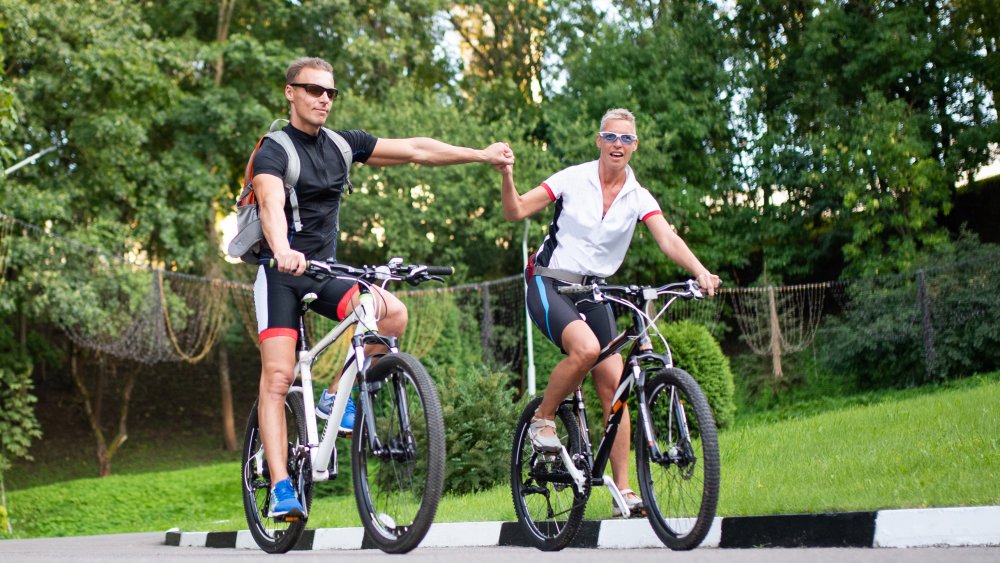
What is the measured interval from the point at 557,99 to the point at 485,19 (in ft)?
14.2

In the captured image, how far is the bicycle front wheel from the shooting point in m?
4.87

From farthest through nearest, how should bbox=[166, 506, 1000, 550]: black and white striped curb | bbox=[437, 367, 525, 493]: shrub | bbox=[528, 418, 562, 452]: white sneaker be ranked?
bbox=[437, 367, 525, 493]: shrub, bbox=[528, 418, 562, 452]: white sneaker, bbox=[166, 506, 1000, 550]: black and white striped curb

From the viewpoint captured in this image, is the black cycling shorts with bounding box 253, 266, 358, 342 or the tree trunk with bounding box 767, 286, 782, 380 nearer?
the black cycling shorts with bounding box 253, 266, 358, 342

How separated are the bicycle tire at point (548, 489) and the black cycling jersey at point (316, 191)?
1413 mm

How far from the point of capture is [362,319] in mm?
5328

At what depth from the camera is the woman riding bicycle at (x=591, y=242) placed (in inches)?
244

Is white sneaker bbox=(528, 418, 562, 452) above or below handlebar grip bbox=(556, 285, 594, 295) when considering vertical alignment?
below

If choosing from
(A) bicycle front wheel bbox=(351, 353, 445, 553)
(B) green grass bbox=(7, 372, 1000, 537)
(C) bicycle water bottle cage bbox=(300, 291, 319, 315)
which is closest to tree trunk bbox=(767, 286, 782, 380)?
(B) green grass bbox=(7, 372, 1000, 537)

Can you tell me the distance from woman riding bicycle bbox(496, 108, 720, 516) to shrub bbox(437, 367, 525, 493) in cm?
508

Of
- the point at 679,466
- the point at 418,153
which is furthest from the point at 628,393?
the point at 418,153

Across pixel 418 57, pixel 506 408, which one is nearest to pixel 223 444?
pixel 418 57

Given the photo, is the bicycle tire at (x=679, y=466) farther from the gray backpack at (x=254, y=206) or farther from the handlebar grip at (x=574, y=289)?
the gray backpack at (x=254, y=206)

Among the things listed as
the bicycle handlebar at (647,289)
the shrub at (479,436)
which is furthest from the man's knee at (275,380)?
the shrub at (479,436)

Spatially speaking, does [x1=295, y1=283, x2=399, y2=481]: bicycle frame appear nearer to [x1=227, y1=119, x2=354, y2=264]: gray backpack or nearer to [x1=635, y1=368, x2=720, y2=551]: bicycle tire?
[x1=227, y1=119, x2=354, y2=264]: gray backpack
